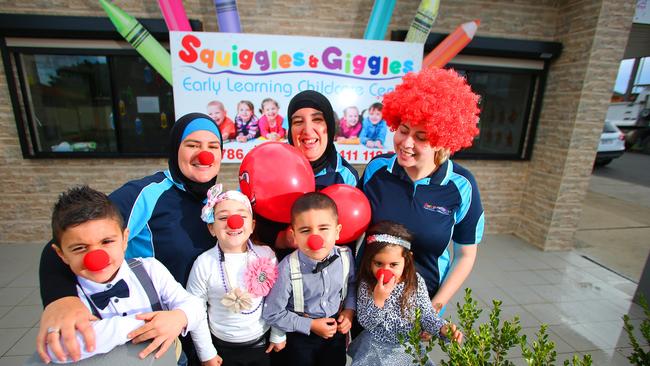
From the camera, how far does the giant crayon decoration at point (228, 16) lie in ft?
11.6

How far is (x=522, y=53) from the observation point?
4.44 m

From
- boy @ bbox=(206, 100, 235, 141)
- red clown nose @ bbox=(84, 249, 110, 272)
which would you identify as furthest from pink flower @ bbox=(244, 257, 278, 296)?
boy @ bbox=(206, 100, 235, 141)

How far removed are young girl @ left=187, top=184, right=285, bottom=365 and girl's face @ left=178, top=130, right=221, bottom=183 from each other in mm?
108

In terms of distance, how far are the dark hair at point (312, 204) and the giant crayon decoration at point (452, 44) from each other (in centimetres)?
321

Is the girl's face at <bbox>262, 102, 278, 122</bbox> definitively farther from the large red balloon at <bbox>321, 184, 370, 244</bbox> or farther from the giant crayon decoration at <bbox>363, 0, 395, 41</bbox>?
the large red balloon at <bbox>321, 184, 370, 244</bbox>

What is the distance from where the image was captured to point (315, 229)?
141 centimetres

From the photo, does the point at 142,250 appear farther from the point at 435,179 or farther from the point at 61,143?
the point at 61,143

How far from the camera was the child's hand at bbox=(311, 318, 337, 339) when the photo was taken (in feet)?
4.91

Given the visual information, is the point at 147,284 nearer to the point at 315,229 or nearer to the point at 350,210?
the point at 315,229

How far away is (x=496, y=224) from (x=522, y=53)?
99.9 inches

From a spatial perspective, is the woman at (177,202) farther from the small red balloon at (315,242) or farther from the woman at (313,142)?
the small red balloon at (315,242)

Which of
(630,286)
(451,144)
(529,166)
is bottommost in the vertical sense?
(630,286)

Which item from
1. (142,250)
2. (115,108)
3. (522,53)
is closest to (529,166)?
(522,53)

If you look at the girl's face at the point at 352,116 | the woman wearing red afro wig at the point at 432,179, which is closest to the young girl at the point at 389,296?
the woman wearing red afro wig at the point at 432,179
